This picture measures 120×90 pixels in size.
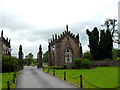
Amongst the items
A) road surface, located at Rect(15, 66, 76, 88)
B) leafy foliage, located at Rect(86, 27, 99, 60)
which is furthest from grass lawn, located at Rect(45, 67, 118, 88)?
leafy foliage, located at Rect(86, 27, 99, 60)

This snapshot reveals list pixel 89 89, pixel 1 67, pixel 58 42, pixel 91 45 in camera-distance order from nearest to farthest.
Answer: pixel 89 89 → pixel 1 67 → pixel 58 42 → pixel 91 45

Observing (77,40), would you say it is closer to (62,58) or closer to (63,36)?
(63,36)

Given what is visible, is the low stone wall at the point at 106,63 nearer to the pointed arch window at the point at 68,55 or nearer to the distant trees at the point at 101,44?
the distant trees at the point at 101,44

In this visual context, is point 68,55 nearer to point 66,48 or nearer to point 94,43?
point 66,48

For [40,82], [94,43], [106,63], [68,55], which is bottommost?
[106,63]

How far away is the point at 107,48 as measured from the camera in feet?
135

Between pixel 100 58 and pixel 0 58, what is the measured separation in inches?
1191

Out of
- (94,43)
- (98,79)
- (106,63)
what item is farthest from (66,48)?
(98,79)

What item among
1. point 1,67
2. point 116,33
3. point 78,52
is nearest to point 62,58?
point 78,52

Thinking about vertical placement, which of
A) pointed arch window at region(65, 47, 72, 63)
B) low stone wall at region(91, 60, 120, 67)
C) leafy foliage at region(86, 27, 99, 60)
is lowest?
low stone wall at region(91, 60, 120, 67)

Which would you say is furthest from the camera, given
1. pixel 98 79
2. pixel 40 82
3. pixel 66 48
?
pixel 66 48

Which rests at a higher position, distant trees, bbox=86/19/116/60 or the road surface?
distant trees, bbox=86/19/116/60

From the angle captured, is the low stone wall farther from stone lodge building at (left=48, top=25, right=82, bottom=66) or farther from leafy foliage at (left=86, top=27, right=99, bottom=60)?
stone lodge building at (left=48, top=25, right=82, bottom=66)

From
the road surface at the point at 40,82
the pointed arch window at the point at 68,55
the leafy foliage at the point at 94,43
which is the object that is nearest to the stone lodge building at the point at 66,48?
the pointed arch window at the point at 68,55
